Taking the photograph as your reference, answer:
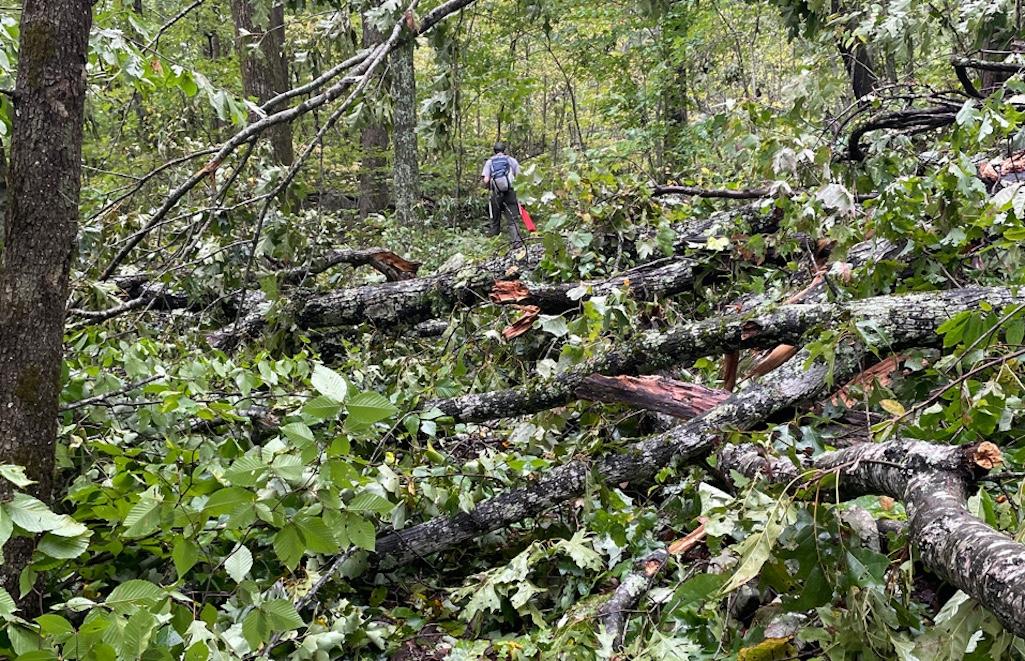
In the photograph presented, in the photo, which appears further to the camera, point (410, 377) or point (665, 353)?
point (410, 377)

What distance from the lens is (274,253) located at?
494cm

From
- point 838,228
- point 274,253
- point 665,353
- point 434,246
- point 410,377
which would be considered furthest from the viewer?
point 434,246

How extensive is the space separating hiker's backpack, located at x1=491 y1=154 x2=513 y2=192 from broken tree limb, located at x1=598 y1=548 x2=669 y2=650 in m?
7.89

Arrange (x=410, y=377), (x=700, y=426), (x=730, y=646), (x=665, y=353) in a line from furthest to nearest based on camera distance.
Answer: (x=410, y=377) → (x=665, y=353) → (x=700, y=426) → (x=730, y=646)

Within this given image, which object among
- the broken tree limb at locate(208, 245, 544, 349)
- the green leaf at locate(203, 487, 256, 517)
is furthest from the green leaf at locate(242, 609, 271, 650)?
the broken tree limb at locate(208, 245, 544, 349)

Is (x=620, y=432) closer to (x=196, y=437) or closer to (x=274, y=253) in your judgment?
(x=196, y=437)

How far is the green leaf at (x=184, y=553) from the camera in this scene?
191 cm

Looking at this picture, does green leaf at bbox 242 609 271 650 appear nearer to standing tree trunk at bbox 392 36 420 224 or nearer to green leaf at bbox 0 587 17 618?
green leaf at bbox 0 587 17 618

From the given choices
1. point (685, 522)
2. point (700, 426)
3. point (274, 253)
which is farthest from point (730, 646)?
point (274, 253)

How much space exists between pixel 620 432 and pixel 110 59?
2469 mm

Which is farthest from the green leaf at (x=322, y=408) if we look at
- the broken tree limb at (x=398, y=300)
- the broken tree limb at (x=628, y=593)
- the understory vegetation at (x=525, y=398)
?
the broken tree limb at (x=398, y=300)

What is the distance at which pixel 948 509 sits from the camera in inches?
57.6

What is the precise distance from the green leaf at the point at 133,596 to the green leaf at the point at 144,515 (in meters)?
0.27

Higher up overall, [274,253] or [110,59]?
[110,59]
